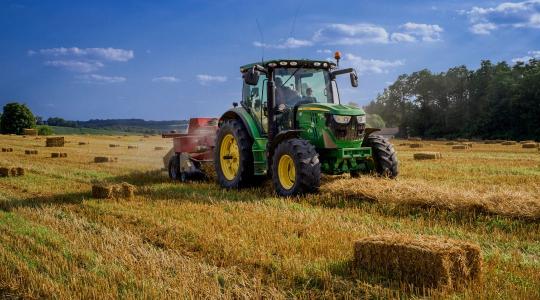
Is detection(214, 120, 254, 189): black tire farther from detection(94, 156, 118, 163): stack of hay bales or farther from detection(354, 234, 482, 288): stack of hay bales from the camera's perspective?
detection(94, 156, 118, 163): stack of hay bales

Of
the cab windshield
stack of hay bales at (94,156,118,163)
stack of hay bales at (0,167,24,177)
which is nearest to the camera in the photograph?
the cab windshield

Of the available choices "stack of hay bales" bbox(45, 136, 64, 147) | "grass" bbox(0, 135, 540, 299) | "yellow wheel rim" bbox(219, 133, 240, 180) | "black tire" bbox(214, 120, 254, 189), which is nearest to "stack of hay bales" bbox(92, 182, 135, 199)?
"grass" bbox(0, 135, 540, 299)

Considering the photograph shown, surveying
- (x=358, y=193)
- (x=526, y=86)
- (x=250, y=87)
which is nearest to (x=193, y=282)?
(x=358, y=193)

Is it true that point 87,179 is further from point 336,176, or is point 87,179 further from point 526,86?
point 526,86

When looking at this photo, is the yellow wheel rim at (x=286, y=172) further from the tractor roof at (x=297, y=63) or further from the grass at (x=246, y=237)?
the tractor roof at (x=297, y=63)

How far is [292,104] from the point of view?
32.6 ft

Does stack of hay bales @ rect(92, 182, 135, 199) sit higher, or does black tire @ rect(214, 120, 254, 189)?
black tire @ rect(214, 120, 254, 189)

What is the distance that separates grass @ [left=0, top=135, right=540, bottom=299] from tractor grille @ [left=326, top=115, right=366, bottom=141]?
31.3 inches

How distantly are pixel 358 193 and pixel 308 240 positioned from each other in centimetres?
301

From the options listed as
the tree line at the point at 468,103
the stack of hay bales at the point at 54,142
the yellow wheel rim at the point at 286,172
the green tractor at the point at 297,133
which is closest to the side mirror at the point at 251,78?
the green tractor at the point at 297,133

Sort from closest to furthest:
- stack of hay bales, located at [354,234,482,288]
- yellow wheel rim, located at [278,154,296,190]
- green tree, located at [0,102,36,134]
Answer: stack of hay bales, located at [354,234,482,288]
yellow wheel rim, located at [278,154,296,190]
green tree, located at [0,102,36,134]

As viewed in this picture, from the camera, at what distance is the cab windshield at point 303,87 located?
32.8 ft

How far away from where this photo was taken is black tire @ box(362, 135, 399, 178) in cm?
977

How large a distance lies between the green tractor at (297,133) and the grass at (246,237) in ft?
1.51
